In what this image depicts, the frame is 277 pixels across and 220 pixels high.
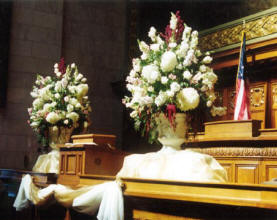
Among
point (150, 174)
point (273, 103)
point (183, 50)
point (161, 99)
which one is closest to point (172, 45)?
point (183, 50)

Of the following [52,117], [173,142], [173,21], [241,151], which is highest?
[173,21]

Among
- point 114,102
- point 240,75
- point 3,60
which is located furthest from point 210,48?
point 3,60

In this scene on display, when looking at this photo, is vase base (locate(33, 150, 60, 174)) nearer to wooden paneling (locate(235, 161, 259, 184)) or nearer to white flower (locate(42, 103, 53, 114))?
white flower (locate(42, 103, 53, 114))

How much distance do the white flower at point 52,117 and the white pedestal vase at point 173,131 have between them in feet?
8.97

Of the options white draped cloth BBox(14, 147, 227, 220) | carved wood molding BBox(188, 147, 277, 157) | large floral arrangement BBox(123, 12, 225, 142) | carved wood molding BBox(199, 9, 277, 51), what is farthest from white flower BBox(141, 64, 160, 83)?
carved wood molding BBox(199, 9, 277, 51)

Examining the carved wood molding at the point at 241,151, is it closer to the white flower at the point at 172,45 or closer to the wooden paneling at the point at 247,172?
the wooden paneling at the point at 247,172

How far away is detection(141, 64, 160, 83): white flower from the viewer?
3191mm

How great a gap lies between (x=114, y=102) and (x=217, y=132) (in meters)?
4.45

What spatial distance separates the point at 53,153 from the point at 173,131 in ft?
9.76

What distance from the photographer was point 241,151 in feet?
16.3

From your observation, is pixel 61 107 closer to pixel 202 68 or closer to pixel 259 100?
pixel 202 68

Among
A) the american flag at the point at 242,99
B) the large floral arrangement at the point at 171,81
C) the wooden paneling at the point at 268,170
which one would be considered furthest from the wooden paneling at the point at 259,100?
the large floral arrangement at the point at 171,81

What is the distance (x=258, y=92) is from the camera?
707 centimetres

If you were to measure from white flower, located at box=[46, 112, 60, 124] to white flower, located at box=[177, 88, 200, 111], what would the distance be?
2897 millimetres
